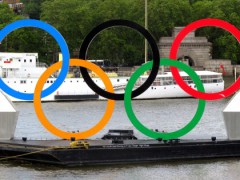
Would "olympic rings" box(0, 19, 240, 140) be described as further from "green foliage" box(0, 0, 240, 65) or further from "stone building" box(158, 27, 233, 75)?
"green foliage" box(0, 0, 240, 65)

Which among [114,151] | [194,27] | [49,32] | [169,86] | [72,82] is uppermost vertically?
[194,27]

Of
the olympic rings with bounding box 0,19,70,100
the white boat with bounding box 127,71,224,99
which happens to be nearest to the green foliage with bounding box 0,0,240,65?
the white boat with bounding box 127,71,224,99

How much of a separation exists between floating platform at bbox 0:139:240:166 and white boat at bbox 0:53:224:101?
2886 centimetres

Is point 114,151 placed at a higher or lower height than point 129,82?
lower

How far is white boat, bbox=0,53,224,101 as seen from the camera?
79500 mm

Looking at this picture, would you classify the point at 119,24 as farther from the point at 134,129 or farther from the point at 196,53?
the point at 196,53

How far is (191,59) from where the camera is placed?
10194cm

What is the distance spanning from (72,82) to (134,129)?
22.5 meters

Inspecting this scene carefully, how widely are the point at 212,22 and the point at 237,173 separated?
6.93 metres

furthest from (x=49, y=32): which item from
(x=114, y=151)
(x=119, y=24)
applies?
(x=114, y=151)

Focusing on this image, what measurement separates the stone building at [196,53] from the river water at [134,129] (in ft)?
73.7

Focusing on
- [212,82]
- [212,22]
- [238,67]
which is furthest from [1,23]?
[212,22]

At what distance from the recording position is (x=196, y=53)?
4013 inches

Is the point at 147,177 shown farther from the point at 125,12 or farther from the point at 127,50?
the point at 125,12
